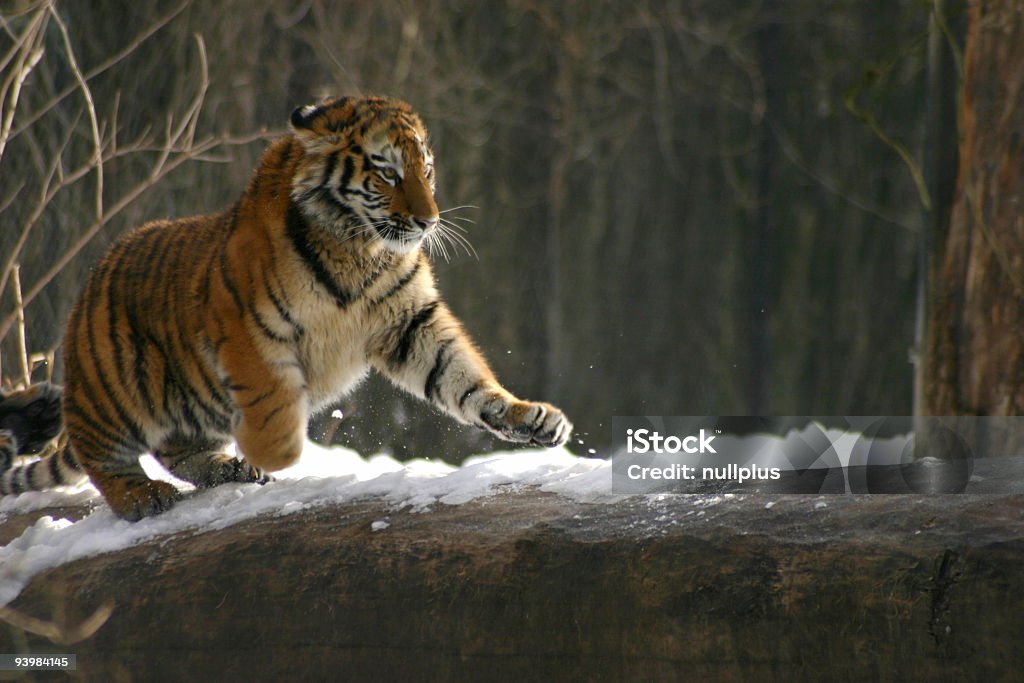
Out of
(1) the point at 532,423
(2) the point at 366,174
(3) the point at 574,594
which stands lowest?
(3) the point at 574,594

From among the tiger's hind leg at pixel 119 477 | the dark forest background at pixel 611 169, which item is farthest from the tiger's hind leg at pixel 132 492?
the dark forest background at pixel 611 169

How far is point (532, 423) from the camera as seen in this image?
244 centimetres

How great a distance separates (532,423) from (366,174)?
720 millimetres

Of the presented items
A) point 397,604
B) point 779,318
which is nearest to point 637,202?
point 779,318

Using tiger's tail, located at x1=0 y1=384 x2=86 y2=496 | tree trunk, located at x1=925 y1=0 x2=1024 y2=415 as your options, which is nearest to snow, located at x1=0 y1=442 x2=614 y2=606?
tiger's tail, located at x1=0 y1=384 x2=86 y2=496

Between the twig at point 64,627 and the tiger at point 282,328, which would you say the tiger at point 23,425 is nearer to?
the tiger at point 282,328

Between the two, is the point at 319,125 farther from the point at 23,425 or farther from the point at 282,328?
the point at 23,425

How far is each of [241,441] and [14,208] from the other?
267 cm

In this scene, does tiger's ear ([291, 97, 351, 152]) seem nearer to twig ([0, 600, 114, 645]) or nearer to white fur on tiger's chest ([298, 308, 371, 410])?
white fur on tiger's chest ([298, 308, 371, 410])

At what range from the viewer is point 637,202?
5.17 m

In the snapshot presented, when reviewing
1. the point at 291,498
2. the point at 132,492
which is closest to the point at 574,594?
the point at 291,498

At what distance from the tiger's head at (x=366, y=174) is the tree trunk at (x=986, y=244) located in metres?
1.34

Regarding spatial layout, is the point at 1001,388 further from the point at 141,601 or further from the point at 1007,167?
the point at 141,601

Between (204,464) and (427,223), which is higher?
(427,223)
